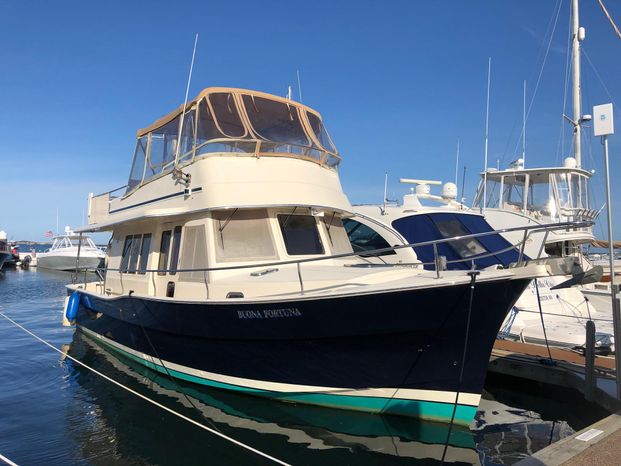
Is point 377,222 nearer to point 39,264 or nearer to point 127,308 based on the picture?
point 127,308

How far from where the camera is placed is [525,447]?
19.4ft

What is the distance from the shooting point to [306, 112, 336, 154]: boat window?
28.8 ft

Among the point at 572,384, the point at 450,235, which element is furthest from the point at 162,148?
the point at 572,384

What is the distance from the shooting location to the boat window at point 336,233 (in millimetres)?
8219

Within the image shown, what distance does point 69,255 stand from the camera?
41.7 metres

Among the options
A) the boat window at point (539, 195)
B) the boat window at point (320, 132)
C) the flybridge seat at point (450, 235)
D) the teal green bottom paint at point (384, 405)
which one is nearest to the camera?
the teal green bottom paint at point (384, 405)

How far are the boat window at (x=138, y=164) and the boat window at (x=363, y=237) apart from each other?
16.3 ft

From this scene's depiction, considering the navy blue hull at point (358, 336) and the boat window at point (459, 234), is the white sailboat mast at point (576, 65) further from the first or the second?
the navy blue hull at point (358, 336)

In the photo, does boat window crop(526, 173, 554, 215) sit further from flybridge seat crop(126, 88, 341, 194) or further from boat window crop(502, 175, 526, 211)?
flybridge seat crop(126, 88, 341, 194)

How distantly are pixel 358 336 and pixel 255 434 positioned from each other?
70.3 inches

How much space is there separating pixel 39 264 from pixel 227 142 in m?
44.5

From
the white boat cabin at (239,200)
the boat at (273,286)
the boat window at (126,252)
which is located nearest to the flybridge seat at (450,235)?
the white boat cabin at (239,200)

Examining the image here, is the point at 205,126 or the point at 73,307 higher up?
the point at 205,126

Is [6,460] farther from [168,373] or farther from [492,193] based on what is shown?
[492,193]
